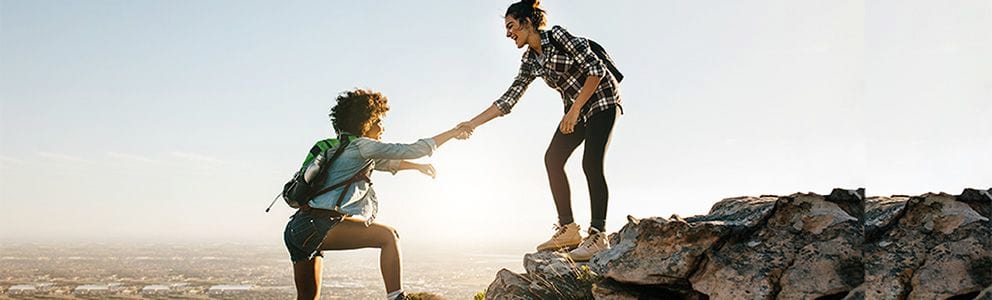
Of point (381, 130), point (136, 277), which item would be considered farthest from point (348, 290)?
point (381, 130)

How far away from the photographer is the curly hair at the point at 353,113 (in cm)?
910

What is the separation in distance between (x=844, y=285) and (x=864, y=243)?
75 cm

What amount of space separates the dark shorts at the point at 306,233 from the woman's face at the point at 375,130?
106 centimetres

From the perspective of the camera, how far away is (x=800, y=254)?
22.2 feet

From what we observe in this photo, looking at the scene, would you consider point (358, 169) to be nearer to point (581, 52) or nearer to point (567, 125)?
point (567, 125)

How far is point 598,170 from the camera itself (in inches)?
360

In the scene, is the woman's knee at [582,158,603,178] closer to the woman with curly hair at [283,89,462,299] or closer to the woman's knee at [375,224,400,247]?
the woman with curly hair at [283,89,462,299]

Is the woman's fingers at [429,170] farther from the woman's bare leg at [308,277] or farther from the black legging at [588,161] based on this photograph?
the woman's bare leg at [308,277]

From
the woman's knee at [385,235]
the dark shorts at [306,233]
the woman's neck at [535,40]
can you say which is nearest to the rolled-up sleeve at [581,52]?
the woman's neck at [535,40]

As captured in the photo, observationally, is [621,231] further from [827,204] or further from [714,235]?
[827,204]

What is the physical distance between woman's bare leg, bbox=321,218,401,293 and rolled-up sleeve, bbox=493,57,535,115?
209 cm

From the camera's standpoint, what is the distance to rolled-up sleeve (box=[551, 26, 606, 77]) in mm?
9195

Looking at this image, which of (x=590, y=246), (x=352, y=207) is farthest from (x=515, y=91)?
(x=352, y=207)

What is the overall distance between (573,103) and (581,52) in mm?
560
